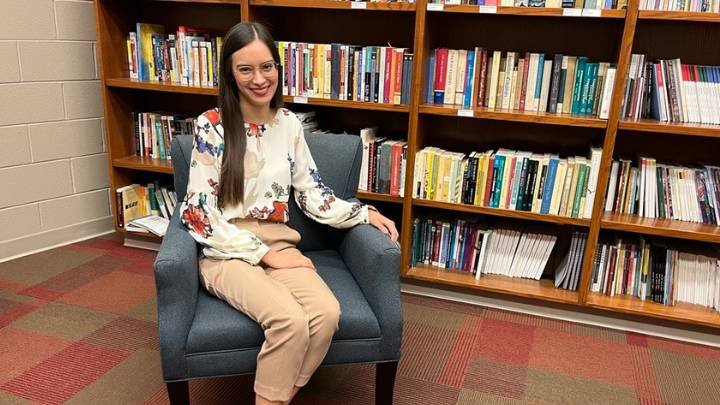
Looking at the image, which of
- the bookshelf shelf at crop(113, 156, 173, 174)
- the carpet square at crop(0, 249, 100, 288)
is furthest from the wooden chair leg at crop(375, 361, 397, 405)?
the carpet square at crop(0, 249, 100, 288)

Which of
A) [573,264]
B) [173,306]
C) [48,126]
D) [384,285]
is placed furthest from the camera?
[48,126]

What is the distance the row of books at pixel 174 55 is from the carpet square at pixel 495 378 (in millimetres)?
1810

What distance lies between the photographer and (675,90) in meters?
2.18

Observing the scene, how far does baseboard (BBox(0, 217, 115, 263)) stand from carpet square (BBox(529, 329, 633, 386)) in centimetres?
251

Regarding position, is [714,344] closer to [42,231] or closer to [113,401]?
[113,401]

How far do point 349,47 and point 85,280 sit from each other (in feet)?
5.51

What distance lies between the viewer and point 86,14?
2.96m

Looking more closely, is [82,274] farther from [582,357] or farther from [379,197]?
[582,357]

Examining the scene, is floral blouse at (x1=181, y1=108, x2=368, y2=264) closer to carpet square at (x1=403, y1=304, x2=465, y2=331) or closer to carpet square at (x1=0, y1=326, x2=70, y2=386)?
carpet square at (x1=403, y1=304, x2=465, y2=331)

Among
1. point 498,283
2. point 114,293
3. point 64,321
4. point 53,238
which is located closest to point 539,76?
point 498,283

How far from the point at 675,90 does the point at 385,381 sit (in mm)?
1625

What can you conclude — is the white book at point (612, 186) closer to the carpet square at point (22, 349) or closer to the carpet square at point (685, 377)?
the carpet square at point (685, 377)

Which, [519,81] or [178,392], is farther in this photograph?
[519,81]

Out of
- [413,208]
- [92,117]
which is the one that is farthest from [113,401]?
[92,117]
